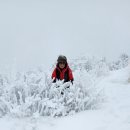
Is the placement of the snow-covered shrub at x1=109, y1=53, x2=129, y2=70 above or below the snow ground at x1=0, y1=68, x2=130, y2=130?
below

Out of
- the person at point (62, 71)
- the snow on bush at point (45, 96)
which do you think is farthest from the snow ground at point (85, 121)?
the person at point (62, 71)

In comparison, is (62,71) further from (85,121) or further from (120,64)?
(120,64)

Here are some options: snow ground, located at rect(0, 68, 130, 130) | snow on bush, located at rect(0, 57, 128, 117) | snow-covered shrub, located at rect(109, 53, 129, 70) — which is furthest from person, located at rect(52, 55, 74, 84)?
snow-covered shrub, located at rect(109, 53, 129, 70)

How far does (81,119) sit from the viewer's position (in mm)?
4098

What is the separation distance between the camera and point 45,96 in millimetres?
4680

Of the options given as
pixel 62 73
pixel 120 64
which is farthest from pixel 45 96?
pixel 120 64

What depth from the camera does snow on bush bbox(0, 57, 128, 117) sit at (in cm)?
433

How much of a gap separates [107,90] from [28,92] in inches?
72.4

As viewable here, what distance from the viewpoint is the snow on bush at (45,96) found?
433 centimetres

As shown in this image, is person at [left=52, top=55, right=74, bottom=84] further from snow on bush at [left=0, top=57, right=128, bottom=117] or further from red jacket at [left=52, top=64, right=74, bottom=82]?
snow on bush at [left=0, top=57, right=128, bottom=117]

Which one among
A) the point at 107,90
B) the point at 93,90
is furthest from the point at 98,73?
the point at 93,90

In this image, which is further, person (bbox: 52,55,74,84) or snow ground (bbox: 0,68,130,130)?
person (bbox: 52,55,74,84)

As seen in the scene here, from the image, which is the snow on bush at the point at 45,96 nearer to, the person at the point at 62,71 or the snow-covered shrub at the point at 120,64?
the person at the point at 62,71

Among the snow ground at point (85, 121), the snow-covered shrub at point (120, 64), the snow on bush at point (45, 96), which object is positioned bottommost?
the snow-covered shrub at point (120, 64)
